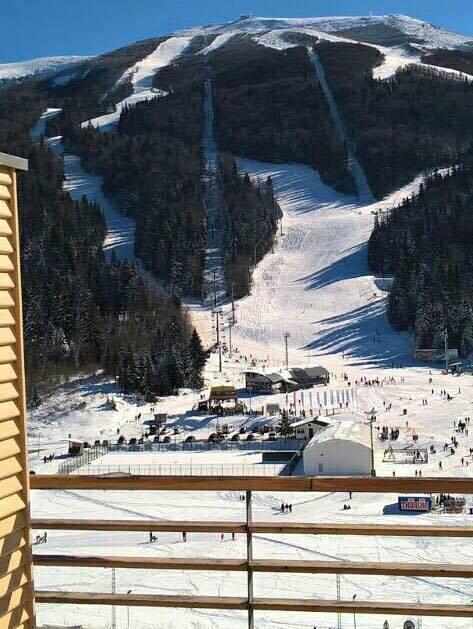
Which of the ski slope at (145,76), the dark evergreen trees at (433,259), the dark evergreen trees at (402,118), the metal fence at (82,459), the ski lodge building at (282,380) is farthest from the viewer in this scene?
the ski slope at (145,76)

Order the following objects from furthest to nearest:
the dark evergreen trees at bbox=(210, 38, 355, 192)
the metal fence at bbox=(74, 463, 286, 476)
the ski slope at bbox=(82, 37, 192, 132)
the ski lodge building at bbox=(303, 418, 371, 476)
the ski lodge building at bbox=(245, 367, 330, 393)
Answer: the ski slope at bbox=(82, 37, 192, 132)
the dark evergreen trees at bbox=(210, 38, 355, 192)
the ski lodge building at bbox=(245, 367, 330, 393)
the metal fence at bbox=(74, 463, 286, 476)
the ski lodge building at bbox=(303, 418, 371, 476)

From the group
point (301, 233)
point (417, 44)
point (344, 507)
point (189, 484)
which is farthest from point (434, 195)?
point (417, 44)

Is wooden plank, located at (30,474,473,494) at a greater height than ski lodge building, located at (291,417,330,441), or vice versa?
wooden plank, located at (30,474,473,494)

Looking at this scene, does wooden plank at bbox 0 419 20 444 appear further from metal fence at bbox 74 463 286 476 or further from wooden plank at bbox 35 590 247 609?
metal fence at bbox 74 463 286 476

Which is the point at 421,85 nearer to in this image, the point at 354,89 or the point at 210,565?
the point at 354,89

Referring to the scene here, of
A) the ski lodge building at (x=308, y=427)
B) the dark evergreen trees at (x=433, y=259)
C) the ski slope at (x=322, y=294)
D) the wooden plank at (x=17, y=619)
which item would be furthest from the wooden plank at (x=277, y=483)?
the dark evergreen trees at (x=433, y=259)

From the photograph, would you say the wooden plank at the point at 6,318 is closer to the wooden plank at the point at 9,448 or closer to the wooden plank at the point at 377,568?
the wooden plank at the point at 9,448

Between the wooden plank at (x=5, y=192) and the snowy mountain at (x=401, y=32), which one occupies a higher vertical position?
the snowy mountain at (x=401, y=32)

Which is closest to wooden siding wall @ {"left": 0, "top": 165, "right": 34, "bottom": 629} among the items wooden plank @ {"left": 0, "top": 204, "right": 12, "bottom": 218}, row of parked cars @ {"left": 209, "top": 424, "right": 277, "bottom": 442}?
wooden plank @ {"left": 0, "top": 204, "right": 12, "bottom": 218}
